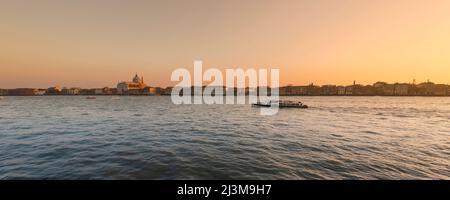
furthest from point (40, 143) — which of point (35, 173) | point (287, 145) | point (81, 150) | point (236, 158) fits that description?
point (287, 145)

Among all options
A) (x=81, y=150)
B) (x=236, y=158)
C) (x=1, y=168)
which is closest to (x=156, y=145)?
(x=81, y=150)

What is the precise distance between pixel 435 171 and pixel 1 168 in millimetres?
24824

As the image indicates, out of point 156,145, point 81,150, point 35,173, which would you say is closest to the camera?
point 35,173

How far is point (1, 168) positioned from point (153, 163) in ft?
27.8
